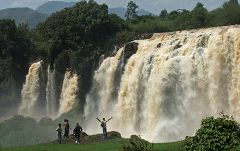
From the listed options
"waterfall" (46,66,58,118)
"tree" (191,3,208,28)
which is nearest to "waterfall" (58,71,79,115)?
"waterfall" (46,66,58,118)

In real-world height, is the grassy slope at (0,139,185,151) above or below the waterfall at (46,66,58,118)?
below

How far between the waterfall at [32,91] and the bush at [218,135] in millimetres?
35140

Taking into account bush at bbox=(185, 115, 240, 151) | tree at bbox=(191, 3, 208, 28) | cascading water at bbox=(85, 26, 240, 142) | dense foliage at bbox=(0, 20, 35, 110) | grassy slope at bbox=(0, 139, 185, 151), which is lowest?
bush at bbox=(185, 115, 240, 151)

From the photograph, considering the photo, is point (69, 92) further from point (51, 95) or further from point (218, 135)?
point (218, 135)

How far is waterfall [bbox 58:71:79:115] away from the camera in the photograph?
45406 mm

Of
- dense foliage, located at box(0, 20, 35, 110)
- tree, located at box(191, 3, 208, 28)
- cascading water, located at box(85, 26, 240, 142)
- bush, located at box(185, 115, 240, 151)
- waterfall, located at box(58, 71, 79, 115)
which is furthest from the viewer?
dense foliage, located at box(0, 20, 35, 110)

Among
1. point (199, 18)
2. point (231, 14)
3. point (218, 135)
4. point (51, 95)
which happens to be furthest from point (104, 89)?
point (218, 135)

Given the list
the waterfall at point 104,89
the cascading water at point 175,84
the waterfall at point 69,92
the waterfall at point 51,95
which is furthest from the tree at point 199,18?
the waterfall at point 51,95

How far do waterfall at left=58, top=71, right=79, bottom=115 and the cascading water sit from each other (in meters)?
4.80

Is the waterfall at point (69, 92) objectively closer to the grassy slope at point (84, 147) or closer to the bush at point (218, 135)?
the grassy slope at point (84, 147)

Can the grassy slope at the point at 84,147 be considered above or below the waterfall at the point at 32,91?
below

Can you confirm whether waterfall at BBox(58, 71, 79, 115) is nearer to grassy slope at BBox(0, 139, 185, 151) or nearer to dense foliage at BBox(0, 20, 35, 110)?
dense foliage at BBox(0, 20, 35, 110)

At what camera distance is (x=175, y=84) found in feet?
111

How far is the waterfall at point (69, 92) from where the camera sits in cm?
4541
